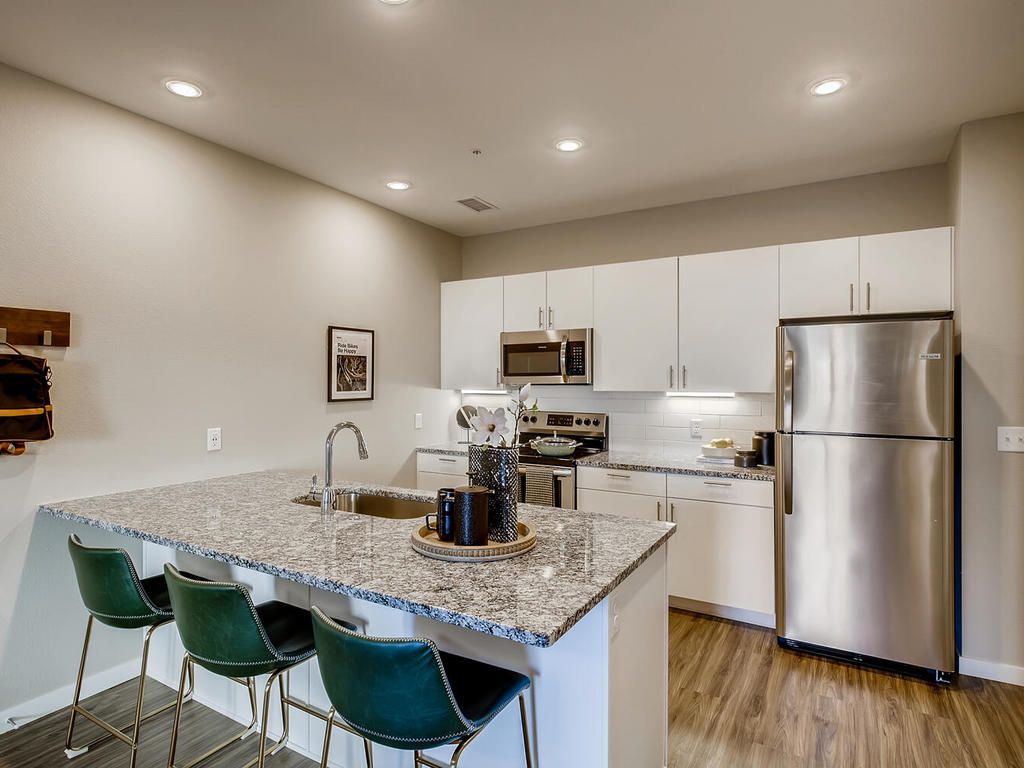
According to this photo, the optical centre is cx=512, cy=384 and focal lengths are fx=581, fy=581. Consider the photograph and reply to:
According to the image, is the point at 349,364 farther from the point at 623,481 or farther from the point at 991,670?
the point at 991,670

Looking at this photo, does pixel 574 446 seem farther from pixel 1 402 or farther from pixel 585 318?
pixel 1 402

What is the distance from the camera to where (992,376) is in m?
2.68

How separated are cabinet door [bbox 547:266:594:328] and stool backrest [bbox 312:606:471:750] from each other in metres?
2.96

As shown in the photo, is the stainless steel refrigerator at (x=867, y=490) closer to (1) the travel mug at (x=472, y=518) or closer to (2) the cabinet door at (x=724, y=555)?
(2) the cabinet door at (x=724, y=555)

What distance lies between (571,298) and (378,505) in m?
2.02

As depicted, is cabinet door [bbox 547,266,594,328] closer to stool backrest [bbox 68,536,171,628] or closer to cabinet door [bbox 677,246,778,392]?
cabinet door [bbox 677,246,778,392]

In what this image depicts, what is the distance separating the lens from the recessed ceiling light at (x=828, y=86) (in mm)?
2332

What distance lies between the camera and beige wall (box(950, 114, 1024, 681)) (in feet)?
8.70

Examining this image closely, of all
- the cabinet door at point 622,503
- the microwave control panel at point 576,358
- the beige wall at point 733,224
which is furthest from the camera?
the microwave control panel at point 576,358

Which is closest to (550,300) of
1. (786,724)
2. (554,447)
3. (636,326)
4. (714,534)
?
(636,326)

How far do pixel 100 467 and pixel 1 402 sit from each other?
50cm

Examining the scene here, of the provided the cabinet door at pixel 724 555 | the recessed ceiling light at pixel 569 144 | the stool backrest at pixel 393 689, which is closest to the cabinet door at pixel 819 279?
the cabinet door at pixel 724 555

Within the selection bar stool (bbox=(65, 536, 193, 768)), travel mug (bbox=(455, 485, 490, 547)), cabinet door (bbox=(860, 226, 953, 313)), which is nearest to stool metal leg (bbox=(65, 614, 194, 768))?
bar stool (bbox=(65, 536, 193, 768))

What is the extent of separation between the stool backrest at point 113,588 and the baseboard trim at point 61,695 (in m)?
0.80
